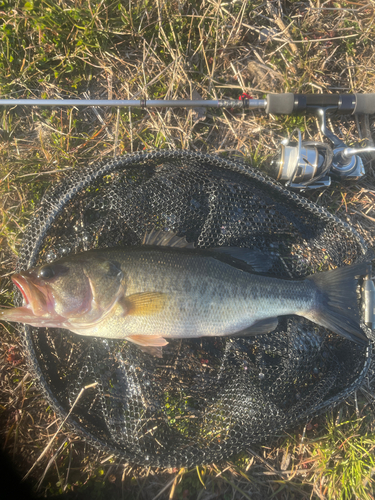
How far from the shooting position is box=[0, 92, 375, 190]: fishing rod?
2553mm

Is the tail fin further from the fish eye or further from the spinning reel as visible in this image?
the fish eye

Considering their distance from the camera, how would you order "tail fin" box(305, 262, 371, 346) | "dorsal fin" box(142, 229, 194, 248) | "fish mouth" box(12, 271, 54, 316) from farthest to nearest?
"tail fin" box(305, 262, 371, 346), "dorsal fin" box(142, 229, 194, 248), "fish mouth" box(12, 271, 54, 316)

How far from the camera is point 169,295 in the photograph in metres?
2.23

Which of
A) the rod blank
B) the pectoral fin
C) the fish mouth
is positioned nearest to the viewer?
the fish mouth

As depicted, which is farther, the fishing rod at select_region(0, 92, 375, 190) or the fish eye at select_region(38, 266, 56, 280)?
the fishing rod at select_region(0, 92, 375, 190)

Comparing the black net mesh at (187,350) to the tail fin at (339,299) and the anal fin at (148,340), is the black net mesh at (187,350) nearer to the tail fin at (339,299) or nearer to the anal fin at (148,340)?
the tail fin at (339,299)

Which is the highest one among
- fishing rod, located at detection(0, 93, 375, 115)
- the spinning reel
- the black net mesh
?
fishing rod, located at detection(0, 93, 375, 115)

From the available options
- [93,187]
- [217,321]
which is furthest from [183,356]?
[93,187]

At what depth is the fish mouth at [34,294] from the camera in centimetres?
200

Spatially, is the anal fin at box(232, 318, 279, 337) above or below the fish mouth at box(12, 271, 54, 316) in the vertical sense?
below

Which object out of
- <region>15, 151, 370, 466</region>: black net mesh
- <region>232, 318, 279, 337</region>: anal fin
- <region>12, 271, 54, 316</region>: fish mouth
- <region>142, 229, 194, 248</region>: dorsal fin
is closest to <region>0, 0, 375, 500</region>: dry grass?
<region>15, 151, 370, 466</region>: black net mesh

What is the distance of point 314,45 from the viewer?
3.08 meters

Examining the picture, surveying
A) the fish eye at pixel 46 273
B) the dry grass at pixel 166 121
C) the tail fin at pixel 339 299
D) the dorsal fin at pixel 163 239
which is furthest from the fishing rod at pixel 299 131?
the fish eye at pixel 46 273

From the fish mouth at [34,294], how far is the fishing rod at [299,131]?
1.65 metres
